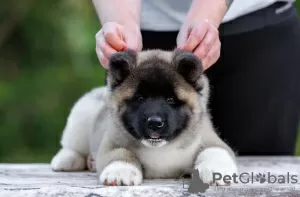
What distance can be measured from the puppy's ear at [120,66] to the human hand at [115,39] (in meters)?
0.07

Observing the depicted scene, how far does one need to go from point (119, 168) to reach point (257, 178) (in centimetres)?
74

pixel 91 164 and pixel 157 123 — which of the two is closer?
pixel 157 123

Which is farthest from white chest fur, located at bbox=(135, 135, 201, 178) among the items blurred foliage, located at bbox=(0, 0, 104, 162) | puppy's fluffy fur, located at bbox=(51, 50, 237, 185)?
blurred foliage, located at bbox=(0, 0, 104, 162)

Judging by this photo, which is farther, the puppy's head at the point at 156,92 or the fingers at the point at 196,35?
the fingers at the point at 196,35

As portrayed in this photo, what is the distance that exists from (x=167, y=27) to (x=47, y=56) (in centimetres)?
458

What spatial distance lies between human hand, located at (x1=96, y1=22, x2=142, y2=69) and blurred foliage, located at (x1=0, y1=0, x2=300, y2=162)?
4.51m

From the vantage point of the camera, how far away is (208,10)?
3.86 meters

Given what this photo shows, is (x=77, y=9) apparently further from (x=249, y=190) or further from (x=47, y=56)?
(x=249, y=190)

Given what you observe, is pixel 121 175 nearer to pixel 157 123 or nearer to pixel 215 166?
pixel 157 123

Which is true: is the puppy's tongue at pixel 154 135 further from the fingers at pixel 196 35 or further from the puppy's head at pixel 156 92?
the fingers at pixel 196 35

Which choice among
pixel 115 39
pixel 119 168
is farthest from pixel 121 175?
pixel 115 39

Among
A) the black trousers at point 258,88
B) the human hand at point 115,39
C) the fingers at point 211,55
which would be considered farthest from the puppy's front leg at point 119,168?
the black trousers at point 258,88

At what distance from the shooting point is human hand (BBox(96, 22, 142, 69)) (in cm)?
366

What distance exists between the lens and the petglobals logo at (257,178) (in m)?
3.46
